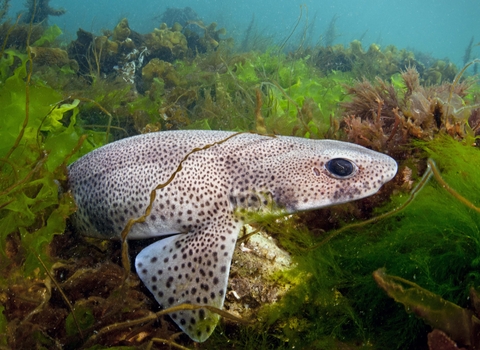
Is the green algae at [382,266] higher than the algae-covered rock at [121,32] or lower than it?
higher

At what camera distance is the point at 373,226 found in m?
2.86

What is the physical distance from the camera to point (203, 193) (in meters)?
2.91

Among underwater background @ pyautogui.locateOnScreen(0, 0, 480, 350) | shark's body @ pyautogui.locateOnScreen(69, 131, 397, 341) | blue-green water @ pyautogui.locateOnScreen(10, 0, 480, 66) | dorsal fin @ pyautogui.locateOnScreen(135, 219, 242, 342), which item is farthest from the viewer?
blue-green water @ pyautogui.locateOnScreen(10, 0, 480, 66)

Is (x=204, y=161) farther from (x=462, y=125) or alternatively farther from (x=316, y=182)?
(x=462, y=125)

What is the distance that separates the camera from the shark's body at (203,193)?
2.59 meters

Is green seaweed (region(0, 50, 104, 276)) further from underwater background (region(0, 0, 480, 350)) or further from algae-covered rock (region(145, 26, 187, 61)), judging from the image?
algae-covered rock (region(145, 26, 187, 61))

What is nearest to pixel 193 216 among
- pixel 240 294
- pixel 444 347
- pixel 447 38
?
pixel 240 294

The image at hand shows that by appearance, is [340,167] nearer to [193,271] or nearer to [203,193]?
[203,193]

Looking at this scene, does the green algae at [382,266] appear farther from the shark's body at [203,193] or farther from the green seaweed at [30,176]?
the green seaweed at [30,176]

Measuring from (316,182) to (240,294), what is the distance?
1123 millimetres

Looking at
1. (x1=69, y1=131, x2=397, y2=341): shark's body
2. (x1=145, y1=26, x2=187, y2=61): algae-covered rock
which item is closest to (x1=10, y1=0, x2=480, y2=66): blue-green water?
(x1=145, y1=26, x2=187, y2=61): algae-covered rock

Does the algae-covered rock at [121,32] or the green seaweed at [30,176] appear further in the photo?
the algae-covered rock at [121,32]

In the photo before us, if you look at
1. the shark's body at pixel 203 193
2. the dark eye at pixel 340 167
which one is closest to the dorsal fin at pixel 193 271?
the shark's body at pixel 203 193

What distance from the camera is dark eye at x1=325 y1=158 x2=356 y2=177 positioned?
2867mm
